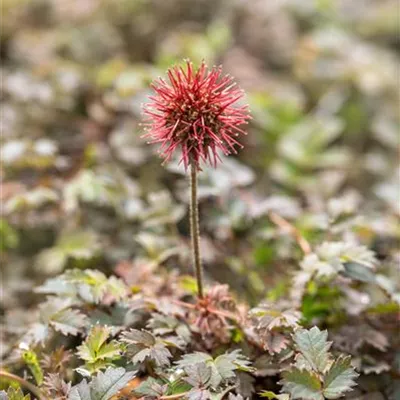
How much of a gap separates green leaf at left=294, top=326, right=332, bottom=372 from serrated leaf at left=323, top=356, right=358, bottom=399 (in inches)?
0.8

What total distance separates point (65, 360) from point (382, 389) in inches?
30.6

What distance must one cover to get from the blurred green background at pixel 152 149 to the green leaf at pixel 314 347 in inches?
17.8

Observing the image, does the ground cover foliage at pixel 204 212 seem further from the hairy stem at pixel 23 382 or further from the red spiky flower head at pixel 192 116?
the red spiky flower head at pixel 192 116

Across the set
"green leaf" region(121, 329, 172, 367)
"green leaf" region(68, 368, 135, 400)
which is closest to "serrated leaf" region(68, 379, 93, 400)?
"green leaf" region(68, 368, 135, 400)

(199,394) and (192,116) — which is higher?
(192,116)

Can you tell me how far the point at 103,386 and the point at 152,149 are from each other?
1.12 meters

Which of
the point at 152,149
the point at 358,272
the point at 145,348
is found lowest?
the point at 145,348

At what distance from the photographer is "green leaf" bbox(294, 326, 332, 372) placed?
Answer: 1.26m

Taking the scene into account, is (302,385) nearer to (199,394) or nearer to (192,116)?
(199,394)

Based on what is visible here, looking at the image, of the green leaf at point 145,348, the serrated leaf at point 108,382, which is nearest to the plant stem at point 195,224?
the green leaf at point 145,348

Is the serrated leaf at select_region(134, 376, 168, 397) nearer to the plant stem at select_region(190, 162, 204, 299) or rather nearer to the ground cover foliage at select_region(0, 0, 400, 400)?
the ground cover foliage at select_region(0, 0, 400, 400)

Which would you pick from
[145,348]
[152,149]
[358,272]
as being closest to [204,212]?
[152,149]

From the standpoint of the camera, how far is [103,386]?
48.7 inches

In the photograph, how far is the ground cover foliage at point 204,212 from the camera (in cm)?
138
